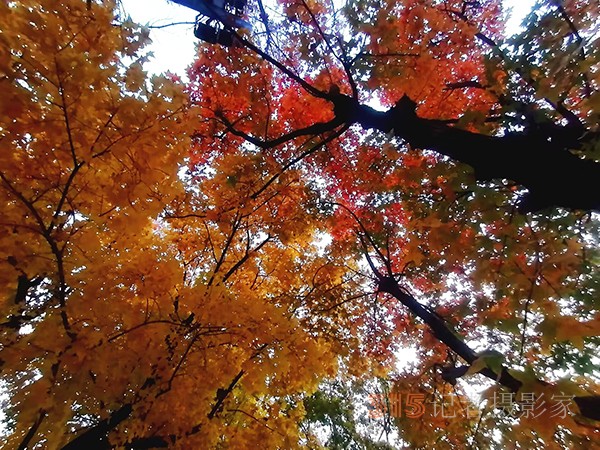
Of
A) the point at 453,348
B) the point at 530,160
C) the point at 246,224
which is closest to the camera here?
the point at 530,160

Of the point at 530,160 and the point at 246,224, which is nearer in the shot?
the point at 530,160

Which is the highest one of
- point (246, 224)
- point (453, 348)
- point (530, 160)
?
point (246, 224)

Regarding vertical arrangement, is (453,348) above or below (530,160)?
below

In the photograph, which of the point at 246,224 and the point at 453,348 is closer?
the point at 453,348

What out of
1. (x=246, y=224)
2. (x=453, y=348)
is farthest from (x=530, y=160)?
(x=246, y=224)

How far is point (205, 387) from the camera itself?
4812 millimetres

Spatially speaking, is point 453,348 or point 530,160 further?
point 453,348

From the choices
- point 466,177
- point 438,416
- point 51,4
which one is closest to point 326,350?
point 438,416

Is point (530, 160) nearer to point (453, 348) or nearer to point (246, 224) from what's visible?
point (453, 348)

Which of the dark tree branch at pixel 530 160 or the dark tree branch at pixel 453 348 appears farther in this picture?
the dark tree branch at pixel 530 160

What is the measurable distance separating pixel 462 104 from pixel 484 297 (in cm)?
376

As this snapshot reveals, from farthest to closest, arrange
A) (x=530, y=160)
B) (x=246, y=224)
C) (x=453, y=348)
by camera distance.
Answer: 1. (x=246, y=224)
2. (x=453, y=348)
3. (x=530, y=160)

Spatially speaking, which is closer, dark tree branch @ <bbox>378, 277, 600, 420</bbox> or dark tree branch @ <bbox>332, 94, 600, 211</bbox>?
dark tree branch @ <bbox>378, 277, 600, 420</bbox>

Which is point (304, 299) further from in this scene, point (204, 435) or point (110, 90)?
point (110, 90)
